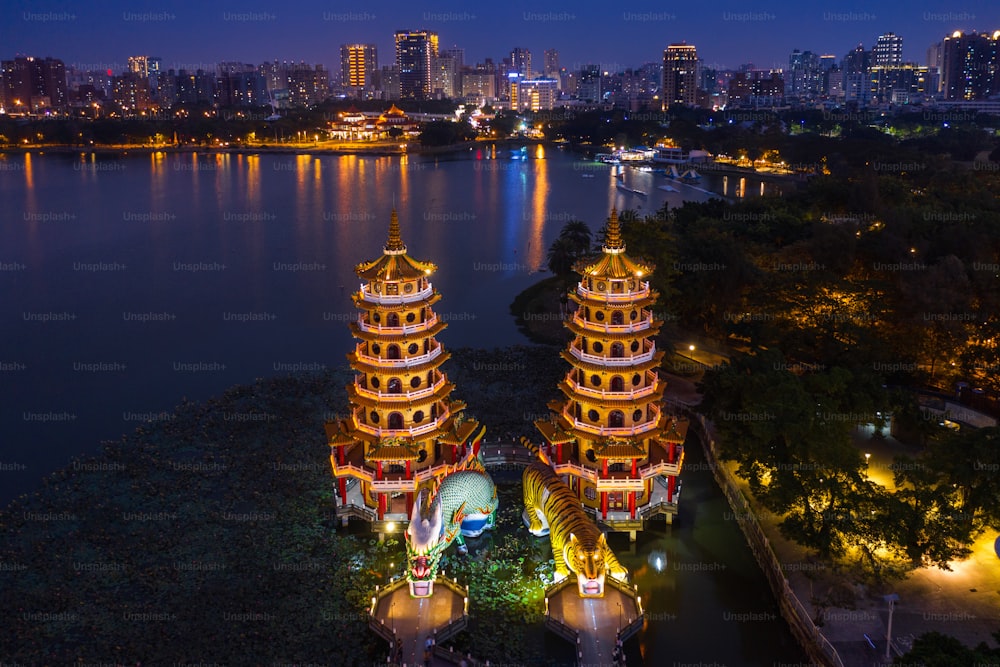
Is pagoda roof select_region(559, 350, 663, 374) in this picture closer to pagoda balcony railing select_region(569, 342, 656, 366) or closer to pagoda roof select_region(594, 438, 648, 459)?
pagoda balcony railing select_region(569, 342, 656, 366)

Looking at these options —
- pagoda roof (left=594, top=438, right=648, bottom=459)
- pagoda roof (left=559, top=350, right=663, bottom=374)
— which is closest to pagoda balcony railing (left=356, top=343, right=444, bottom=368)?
pagoda roof (left=559, top=350, right=663, bottom=374)

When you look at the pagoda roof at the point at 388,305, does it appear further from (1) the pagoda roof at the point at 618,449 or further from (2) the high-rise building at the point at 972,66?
(2) the high-rise building at the point at 972,66

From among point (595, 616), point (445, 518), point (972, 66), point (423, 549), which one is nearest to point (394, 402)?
point (445, 518)

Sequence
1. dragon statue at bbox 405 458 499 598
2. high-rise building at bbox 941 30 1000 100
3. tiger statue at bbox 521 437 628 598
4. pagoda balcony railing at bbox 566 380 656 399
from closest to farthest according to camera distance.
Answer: tiger statue at bbox 521 437 628 598
dragon statue at bbox 405 458 499 598
pagoda balcony railing at bbox 566 380 656 399
high-rise building at bbox 941 30 1000 100

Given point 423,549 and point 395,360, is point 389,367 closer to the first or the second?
point 395,360

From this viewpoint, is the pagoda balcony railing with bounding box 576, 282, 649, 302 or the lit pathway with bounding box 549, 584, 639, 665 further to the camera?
the pagoda balcony railing with bounding box 576, 282, 649, 302
